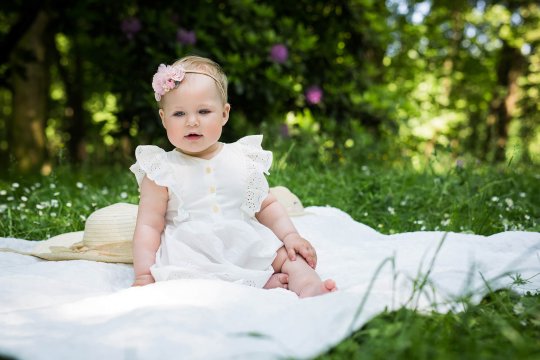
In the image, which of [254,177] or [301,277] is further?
[254,177]

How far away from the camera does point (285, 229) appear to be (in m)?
2.50

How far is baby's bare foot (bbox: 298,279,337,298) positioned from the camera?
82.0 inches

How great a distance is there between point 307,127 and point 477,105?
27.6 feet

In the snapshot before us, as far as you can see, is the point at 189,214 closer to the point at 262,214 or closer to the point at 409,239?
the point at 262,214

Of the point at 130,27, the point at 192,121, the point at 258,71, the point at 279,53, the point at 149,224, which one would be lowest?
the point at 149,224

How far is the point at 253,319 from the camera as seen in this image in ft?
5.67

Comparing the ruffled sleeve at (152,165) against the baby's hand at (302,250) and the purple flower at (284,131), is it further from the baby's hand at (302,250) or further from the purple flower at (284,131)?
the purple flower at (284,131)

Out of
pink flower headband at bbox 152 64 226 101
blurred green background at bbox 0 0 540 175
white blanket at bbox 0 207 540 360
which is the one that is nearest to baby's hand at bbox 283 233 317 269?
white blanket at bbox 0 207 540 360

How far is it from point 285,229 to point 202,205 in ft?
1.29

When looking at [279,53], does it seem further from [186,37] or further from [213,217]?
[213,217]

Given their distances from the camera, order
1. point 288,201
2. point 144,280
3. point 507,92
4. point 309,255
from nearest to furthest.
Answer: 1. point 144,280
2. point 309,255
3. point 288,201
4. point 507,92

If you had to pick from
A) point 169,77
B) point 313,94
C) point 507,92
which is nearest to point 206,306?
point 169,77

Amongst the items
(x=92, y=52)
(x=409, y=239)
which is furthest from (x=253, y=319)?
(x=92, y=52)

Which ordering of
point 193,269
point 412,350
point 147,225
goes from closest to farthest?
1. point 412,350
2. point 193,269
3. point 147,225
